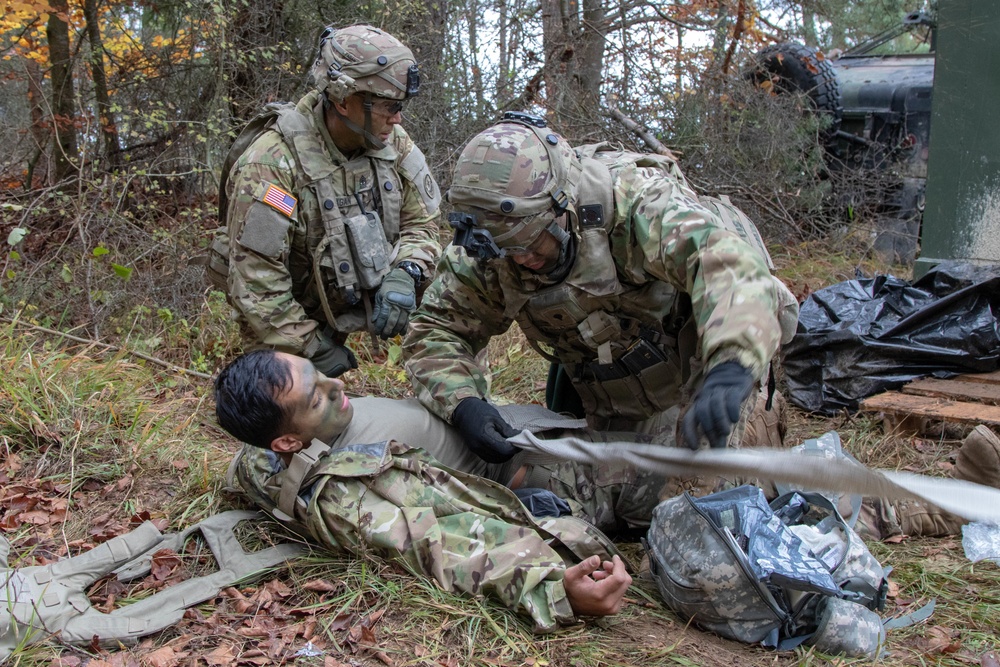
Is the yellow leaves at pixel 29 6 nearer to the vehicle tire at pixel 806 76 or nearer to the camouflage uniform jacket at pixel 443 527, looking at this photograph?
the camouflage uniform jacket at pixel 443 527

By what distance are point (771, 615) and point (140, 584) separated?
77.1 inches

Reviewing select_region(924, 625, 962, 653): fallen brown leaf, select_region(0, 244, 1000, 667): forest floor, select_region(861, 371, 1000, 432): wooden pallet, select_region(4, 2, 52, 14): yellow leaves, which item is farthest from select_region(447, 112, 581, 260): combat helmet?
select_region(4, 2, 52, 14): yellow leaves

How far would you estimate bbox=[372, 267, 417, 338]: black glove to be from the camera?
3.96m

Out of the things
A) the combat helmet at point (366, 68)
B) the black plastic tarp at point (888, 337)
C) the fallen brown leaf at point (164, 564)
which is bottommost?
the fallen brown leaf at point (164, 564)

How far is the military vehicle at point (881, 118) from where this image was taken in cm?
741

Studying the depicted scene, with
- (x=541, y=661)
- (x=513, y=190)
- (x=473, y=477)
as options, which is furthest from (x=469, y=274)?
(x=541, y=661)

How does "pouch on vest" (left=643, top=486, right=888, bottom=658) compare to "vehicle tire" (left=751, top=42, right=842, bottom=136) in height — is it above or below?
below

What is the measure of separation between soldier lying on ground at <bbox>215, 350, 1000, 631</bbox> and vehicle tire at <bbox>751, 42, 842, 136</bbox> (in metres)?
5.60

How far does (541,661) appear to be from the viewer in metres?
2.40

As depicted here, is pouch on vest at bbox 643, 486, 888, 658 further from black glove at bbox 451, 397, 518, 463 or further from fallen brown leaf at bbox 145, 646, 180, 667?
fallen brown leaf at bbox 145, 646, 180, 667

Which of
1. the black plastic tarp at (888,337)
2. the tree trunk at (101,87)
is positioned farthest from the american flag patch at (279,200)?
the tree trunk at (101,87)

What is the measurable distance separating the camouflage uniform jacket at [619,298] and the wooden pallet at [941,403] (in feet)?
5.33

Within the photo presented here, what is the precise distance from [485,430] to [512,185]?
81 centimetres

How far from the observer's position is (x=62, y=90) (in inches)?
266
